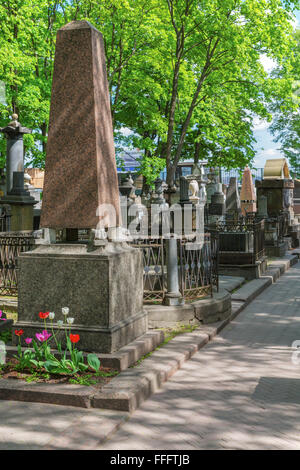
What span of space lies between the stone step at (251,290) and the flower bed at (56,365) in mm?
5093

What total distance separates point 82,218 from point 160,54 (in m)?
16.5

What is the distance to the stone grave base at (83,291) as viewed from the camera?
514 centimetres

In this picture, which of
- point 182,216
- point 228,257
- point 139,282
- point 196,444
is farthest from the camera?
point 182,216

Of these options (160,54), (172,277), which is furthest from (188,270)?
A: (160,54)

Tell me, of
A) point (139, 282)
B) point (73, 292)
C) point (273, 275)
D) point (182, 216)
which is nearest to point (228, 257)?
point (273, 275)

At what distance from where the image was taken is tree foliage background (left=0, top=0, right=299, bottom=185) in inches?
680

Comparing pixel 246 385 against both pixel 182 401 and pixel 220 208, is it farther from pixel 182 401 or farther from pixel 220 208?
pixel 220 208

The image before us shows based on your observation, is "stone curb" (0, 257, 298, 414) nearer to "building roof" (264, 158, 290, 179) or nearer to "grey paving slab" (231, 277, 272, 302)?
"grey paving slab" (231, 277, 272, 302)

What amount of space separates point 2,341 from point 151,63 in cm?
1776

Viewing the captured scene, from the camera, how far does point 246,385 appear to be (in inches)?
200

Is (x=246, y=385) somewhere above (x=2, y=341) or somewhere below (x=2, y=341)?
below

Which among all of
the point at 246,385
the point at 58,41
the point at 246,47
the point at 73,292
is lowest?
the point at 246,385

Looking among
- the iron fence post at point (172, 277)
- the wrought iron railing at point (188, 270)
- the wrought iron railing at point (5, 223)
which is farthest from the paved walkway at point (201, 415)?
the wrought iron railing at point (5, 223)

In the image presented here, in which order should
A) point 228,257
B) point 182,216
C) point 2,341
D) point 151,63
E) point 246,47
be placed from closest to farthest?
point 2,341 < point 228,257 < point 182,216 < point 246,47 < point 151,63
